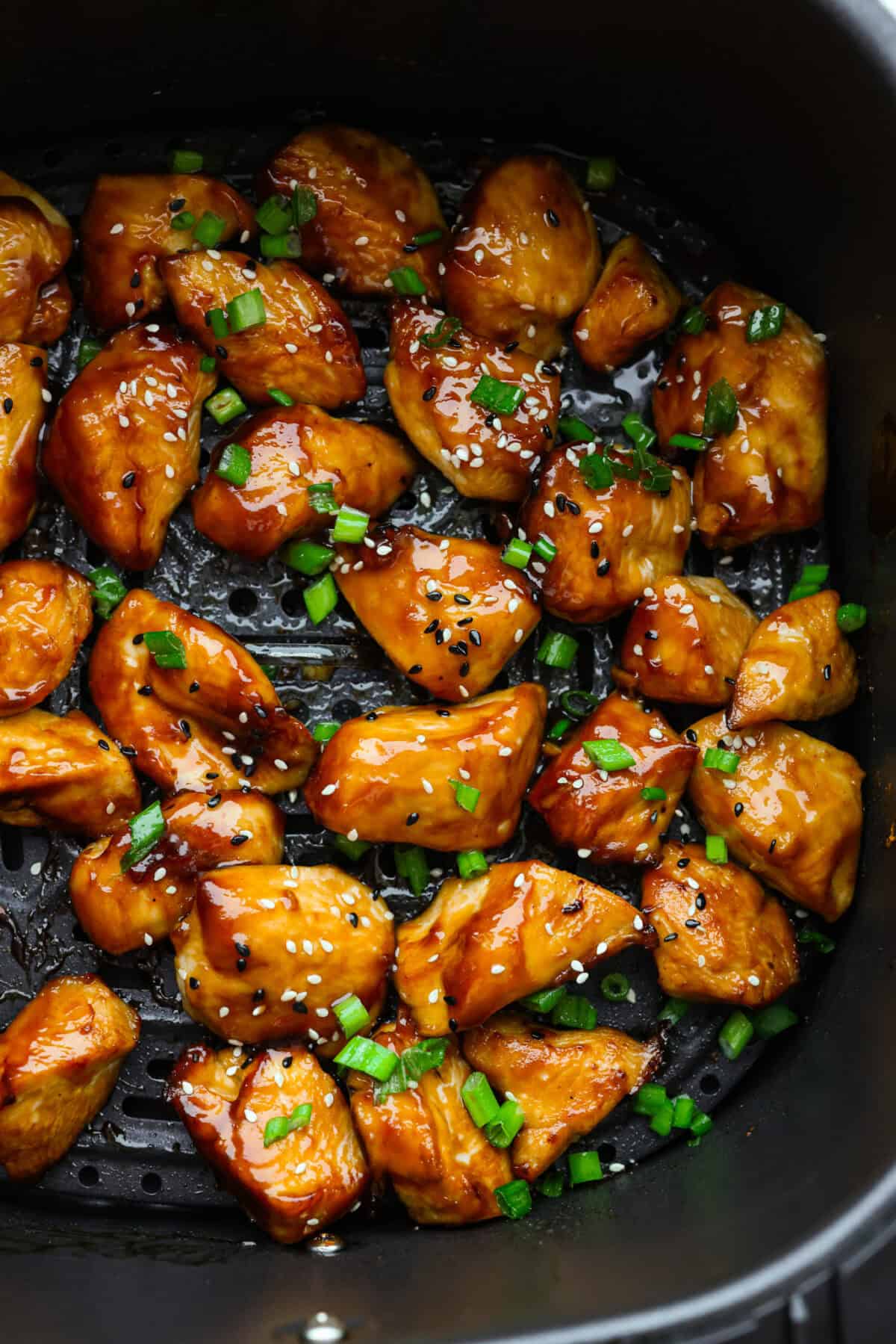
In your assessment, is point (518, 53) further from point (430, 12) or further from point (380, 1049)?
point (380, 1049)

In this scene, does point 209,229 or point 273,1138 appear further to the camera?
point 209,229

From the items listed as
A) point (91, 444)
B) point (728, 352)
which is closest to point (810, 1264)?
point (728, 352)

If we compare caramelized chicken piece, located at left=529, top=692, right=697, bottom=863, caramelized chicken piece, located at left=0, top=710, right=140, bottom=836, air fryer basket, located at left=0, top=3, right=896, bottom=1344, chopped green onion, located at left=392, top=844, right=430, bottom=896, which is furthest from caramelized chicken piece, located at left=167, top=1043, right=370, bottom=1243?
caramelized chicken piece, located at left=529, top=692, right=697, bottom=863

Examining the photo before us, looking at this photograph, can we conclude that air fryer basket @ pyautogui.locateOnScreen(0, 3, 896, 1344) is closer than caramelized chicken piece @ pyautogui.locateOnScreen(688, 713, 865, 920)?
Yes

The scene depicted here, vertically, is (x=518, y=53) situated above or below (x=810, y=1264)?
above

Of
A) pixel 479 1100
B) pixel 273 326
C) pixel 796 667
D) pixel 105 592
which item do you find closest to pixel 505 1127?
Answer: pixel 479 1100

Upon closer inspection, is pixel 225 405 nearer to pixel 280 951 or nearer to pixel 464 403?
pixel 464 403

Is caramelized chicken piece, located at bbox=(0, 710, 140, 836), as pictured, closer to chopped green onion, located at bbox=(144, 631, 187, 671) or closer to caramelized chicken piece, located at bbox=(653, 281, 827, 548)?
chopped green onion, located at bbox=(144, 631, 187, 671)
